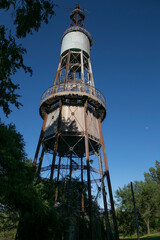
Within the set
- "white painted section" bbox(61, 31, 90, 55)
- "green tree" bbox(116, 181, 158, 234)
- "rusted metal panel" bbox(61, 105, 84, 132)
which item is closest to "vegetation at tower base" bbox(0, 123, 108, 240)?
"rusted metal panel" bbox(61, 105, 84, 132)

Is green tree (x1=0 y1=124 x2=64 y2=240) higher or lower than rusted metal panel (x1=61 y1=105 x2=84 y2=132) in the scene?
lower

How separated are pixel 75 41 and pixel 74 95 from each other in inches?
327

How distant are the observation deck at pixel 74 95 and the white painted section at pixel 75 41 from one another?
6.10 meters

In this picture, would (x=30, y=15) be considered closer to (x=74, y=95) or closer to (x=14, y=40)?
(x=14, y=40)

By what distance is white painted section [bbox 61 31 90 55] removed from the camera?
2095 centimetres

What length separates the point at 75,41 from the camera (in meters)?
21.2

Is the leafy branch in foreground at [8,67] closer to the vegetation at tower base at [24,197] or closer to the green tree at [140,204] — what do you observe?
the vegetation at tower base at [24,197]

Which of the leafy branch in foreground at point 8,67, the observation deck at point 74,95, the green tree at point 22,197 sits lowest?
the green tree at point 22,197

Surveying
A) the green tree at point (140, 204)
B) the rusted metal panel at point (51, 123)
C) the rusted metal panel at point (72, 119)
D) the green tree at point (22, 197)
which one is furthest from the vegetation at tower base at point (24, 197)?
the green tree at point (140, 204)

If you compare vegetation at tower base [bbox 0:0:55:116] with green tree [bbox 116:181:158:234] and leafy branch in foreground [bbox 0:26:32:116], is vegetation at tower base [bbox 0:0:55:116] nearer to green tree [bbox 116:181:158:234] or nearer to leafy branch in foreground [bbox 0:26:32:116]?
leafy branch in foreground [bbox 0:26:32:116]

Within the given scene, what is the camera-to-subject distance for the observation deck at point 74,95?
16.4m

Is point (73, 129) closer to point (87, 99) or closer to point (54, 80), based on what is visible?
point (87, 99)

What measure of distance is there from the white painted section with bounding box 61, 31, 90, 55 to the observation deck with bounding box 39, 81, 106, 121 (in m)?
6.10

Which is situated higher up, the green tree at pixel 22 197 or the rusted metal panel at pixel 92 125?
the rusted metal panel at pixel 92 125
